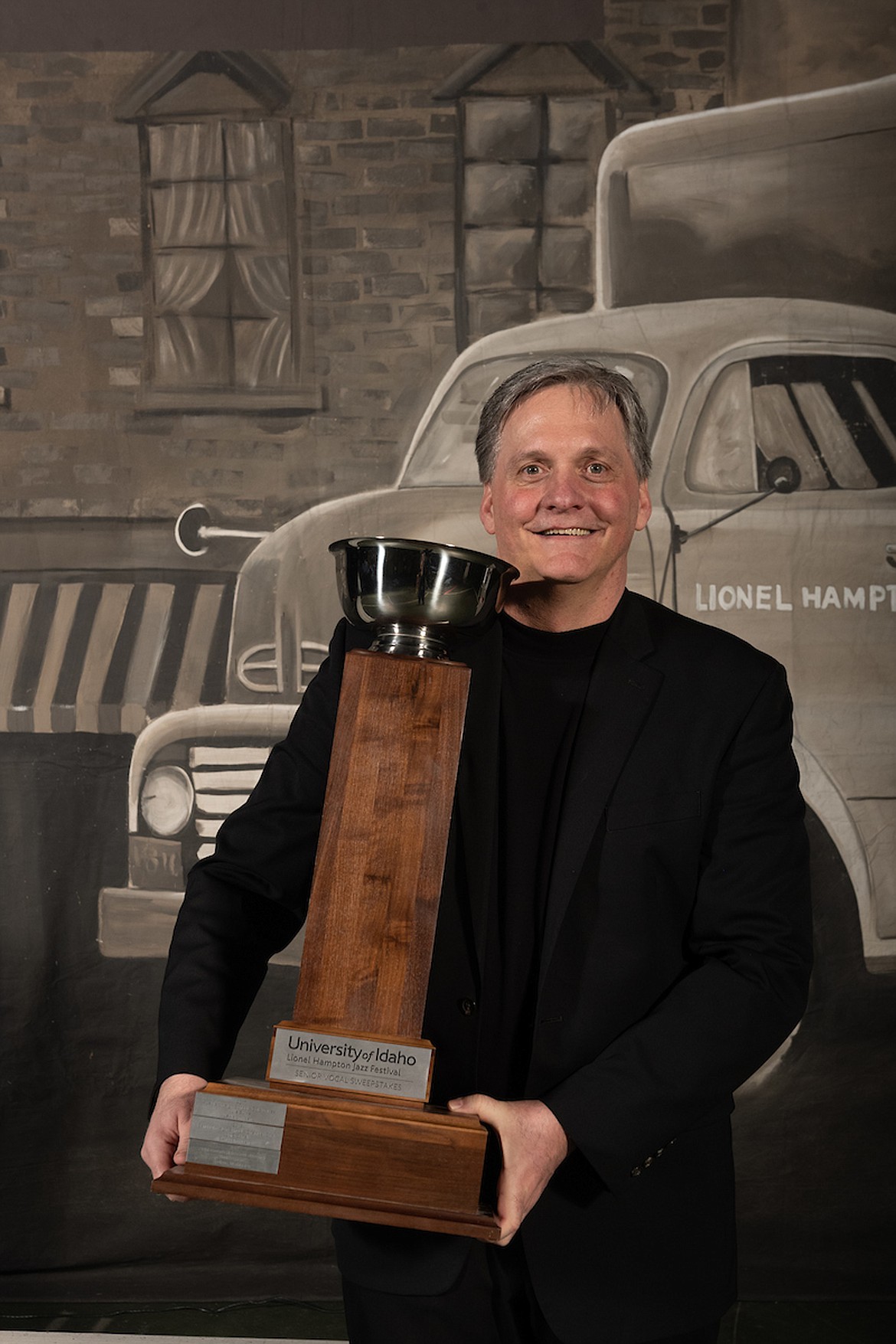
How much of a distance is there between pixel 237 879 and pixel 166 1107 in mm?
342

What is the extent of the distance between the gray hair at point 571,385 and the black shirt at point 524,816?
0.27 meters

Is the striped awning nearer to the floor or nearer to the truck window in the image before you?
the truck window

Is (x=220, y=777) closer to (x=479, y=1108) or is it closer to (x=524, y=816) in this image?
(x=524, y=816)

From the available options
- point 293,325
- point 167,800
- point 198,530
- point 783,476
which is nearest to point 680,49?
point 783,476

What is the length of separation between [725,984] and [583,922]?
0.67ft

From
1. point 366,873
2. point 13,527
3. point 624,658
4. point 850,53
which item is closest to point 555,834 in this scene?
point 624,658

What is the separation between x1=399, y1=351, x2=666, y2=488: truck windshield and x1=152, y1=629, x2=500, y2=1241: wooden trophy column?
7.32 feet

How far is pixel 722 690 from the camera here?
1.64 m

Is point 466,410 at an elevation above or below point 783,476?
above

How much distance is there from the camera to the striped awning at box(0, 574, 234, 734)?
3537 millimetres

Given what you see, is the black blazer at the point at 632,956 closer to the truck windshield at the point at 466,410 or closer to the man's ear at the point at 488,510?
the man's ear at the point at 488,510

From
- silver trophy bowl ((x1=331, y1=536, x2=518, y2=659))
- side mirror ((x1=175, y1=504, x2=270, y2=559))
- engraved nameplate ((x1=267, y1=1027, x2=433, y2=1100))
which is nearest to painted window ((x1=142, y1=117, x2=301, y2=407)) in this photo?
side mirror ((x1=175, y1=504, x2=270, y2=559))

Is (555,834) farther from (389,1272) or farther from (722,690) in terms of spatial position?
(389,1272)

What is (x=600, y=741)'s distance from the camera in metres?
1.61
